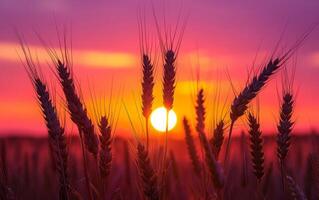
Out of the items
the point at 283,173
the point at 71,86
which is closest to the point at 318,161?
the point at 283,173

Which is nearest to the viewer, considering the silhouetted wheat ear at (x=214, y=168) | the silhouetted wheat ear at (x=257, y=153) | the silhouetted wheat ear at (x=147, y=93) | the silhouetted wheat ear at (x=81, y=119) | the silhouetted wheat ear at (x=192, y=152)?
the silhouetted wheat ear at (x=214, y=168)

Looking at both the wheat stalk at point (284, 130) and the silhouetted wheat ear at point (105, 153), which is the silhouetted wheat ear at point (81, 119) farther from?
the wheat stalk at point (284, 130)

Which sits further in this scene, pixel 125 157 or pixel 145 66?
pixel 125 157

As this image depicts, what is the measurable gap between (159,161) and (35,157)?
2978mm

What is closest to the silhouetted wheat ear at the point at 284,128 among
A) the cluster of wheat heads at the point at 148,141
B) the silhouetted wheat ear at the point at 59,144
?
A: the cluster of wheat heads at the point at 148,141

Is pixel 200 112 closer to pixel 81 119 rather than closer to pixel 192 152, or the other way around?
pixel 192 152

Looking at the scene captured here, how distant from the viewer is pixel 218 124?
13.1ft

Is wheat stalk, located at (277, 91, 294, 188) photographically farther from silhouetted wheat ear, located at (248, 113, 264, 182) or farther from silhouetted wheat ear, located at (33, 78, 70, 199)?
silhouetted wheat ear, located at (33, 78, 70, 199)

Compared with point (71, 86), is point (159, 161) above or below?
below

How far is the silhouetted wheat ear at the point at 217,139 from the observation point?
3850mm

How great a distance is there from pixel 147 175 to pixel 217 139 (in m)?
0.62

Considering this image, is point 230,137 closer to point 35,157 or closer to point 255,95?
point 255,95

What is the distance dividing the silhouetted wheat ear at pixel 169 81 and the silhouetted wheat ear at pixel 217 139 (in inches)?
13.9

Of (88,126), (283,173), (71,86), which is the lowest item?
(283,173)
